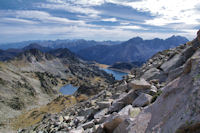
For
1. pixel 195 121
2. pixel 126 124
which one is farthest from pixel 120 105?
pixel 195 121

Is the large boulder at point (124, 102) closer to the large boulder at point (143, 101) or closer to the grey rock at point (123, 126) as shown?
the large boulder at point (143, 101)

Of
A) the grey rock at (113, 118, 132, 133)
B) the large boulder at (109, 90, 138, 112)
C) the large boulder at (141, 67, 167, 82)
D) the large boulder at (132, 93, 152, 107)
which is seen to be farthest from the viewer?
the large boulder at (141, 67, 167, 82)

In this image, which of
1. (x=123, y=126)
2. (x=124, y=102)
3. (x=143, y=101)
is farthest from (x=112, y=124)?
(x=124, y=102)

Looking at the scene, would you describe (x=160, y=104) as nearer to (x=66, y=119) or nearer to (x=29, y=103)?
(x=66, y=119)

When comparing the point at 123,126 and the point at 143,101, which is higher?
the point at 143,101

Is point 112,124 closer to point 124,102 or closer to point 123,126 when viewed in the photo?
point 123,126

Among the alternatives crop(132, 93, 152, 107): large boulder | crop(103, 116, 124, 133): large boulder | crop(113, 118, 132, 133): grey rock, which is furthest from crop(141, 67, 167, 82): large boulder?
crop(113, 118, 132, 133): grey rock

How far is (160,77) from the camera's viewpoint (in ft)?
53.3

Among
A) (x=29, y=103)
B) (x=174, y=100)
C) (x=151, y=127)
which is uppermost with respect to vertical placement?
(x=174, y=100)

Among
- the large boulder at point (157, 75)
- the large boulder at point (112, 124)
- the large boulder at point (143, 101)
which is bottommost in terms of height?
the large boulder at point (112, 124)

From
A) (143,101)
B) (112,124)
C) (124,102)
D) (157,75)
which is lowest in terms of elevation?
(112,124)

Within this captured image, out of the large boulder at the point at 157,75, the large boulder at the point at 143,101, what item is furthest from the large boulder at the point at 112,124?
the large boulder at the point at 157,75

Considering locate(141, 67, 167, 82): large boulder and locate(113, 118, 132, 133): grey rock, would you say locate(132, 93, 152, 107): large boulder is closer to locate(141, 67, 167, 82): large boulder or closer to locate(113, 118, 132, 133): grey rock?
locate(113, 118, 132, 133): grey rock

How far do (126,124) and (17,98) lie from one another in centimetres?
12446
